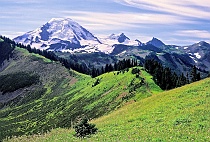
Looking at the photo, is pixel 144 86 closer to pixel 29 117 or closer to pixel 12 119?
pixel 29 117

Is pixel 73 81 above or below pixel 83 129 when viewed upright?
below

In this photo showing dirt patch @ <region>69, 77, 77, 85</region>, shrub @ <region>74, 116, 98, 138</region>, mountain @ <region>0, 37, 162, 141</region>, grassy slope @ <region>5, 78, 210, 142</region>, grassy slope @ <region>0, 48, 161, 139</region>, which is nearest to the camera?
grassy slope @ <region>5, 78, 210, 142</region>

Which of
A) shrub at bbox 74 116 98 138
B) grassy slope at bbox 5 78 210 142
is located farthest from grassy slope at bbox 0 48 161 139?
shrub at bbox 74 116 98 138

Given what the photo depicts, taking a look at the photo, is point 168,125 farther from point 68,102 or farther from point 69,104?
point 68,102

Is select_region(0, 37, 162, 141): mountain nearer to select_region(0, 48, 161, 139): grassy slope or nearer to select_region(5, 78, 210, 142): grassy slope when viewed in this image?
select_region(0, 48, 161, 139): grassy slope

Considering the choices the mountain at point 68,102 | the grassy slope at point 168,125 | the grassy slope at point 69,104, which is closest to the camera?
the grassy slope at point 168,125

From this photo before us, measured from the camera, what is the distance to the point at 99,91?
122m

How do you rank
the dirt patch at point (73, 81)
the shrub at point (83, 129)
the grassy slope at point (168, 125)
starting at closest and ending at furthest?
the grassy slope at point (168, 125)
the shrub at point (83, 129)
the dirt patch at point (73, 81)

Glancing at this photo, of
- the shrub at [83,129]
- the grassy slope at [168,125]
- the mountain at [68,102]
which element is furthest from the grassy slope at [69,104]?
the shrub at [83,129]

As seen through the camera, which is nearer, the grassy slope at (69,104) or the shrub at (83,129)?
the shrub at (83,129)

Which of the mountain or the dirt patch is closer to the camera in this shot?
the mountain

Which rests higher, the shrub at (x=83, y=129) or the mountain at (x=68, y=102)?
the shrub at (x=83, y=129)

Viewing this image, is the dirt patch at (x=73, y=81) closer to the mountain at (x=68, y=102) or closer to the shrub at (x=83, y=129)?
Result: the mountain at (x=68, y=102)

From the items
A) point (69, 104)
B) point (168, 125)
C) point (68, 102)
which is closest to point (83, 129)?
point (168, 125)
